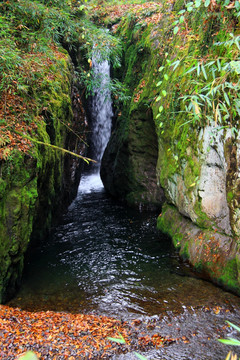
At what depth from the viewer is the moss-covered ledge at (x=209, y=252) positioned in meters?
4.76

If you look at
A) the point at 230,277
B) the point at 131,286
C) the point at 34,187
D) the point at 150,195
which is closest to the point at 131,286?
the point at 131,286

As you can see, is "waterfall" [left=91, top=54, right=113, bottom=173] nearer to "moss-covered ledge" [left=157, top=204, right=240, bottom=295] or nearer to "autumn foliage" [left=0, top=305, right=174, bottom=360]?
"moss-covered ledge" [left=157, top=204, right=240, bottom=295]

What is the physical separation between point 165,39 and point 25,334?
8.64 metres

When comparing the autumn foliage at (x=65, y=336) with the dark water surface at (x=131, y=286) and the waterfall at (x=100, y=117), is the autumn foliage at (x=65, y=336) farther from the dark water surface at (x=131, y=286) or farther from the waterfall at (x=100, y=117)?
the waterfall at (x=100, y=117)

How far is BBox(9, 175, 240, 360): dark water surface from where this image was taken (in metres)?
3.91

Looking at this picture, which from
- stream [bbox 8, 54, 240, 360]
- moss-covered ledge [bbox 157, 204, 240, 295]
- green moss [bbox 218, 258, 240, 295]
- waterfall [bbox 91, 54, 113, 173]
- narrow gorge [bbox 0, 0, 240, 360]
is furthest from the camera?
waterfall [bbox 91, 54, 113, 173]

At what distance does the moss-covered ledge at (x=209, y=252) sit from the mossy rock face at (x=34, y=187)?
10.9 ft

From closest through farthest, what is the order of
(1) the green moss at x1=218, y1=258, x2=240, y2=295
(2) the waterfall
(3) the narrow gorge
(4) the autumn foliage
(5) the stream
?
(4) the autumn foliage, (5) the stream, (3) the narrow gorge, (1) the green moss at x1=218, y1=258, x2=240, y2=295, (2) the waterfall

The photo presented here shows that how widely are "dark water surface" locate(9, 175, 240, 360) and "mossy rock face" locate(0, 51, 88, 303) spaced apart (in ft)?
1.83

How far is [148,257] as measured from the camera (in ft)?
21.3

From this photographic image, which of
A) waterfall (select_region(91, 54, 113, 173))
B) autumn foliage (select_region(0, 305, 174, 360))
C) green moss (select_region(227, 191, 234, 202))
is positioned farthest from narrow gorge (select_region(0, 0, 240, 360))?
waterfall (select_region(91, 54, 113, 173))

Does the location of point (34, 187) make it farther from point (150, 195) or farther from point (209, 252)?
point (150, 195)

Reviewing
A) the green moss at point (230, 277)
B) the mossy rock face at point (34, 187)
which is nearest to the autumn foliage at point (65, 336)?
the mossy rock face at point (34, 187)

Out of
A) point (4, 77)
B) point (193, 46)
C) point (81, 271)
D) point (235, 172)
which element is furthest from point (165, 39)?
point (81, 271)
